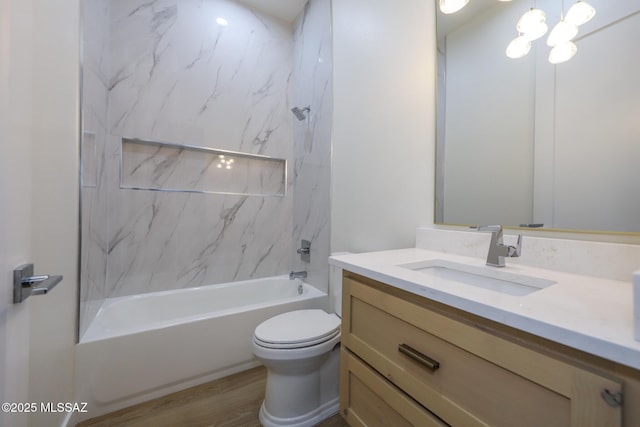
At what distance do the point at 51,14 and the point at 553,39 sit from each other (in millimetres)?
1950

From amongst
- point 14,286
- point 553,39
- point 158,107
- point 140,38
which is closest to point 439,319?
point 14,286

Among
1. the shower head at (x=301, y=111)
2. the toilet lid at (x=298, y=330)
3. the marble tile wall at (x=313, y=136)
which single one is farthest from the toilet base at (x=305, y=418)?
the shower head at (x=301, y=111)

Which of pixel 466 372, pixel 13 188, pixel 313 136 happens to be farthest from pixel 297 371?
pixel 313 136

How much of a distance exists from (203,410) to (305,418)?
57 cm

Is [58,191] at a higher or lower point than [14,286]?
higher

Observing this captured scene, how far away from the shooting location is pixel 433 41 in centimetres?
135

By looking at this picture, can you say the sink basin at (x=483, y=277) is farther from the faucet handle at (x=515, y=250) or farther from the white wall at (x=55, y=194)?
the white wall at (x=55, y=194)

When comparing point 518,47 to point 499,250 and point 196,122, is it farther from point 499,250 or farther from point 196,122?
point 196,122

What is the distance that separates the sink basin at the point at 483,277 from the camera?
79 cm

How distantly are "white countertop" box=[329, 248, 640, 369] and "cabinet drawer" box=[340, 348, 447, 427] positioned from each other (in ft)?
1.08

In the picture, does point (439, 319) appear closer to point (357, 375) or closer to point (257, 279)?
point (357, 375)

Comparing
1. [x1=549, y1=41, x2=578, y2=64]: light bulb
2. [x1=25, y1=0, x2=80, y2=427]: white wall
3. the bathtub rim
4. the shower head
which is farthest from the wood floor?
the shower head

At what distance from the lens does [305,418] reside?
4.06ft

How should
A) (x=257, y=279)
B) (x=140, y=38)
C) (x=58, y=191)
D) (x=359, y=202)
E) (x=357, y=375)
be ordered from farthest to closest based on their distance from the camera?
(x=257, y=279) → (x=140, y=38) → (x=359, y=202) → (x=58, y=191) → (x=357, y=375)
